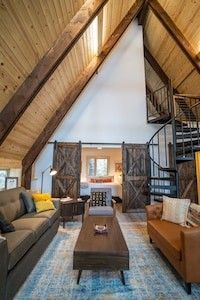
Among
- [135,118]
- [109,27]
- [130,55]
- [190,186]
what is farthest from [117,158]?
[109,27]

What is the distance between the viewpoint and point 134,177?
21.0 feet

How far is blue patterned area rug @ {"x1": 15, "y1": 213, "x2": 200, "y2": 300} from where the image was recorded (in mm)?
1998

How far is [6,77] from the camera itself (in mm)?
2730

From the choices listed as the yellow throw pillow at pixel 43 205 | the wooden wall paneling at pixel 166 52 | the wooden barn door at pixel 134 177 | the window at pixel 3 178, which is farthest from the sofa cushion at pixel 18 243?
the wooden wall paneling at pixel 166 52

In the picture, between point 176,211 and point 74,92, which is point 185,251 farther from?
point 74,92

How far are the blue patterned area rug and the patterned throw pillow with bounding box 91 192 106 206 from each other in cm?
195

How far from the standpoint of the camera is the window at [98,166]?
988 centimetres

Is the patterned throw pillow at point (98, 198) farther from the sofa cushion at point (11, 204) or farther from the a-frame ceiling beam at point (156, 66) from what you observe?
the a-frame ceiling beam at point (156, 66)

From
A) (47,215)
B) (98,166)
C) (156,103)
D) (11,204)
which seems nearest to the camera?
(11,204)

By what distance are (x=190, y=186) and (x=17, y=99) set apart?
19.3 feet

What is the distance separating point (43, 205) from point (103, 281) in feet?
6.35

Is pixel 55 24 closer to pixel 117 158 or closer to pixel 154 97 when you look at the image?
pixel 154 97

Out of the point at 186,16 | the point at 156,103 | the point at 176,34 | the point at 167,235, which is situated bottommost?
the point at 167,235

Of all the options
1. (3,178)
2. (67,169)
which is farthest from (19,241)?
(67,169)
